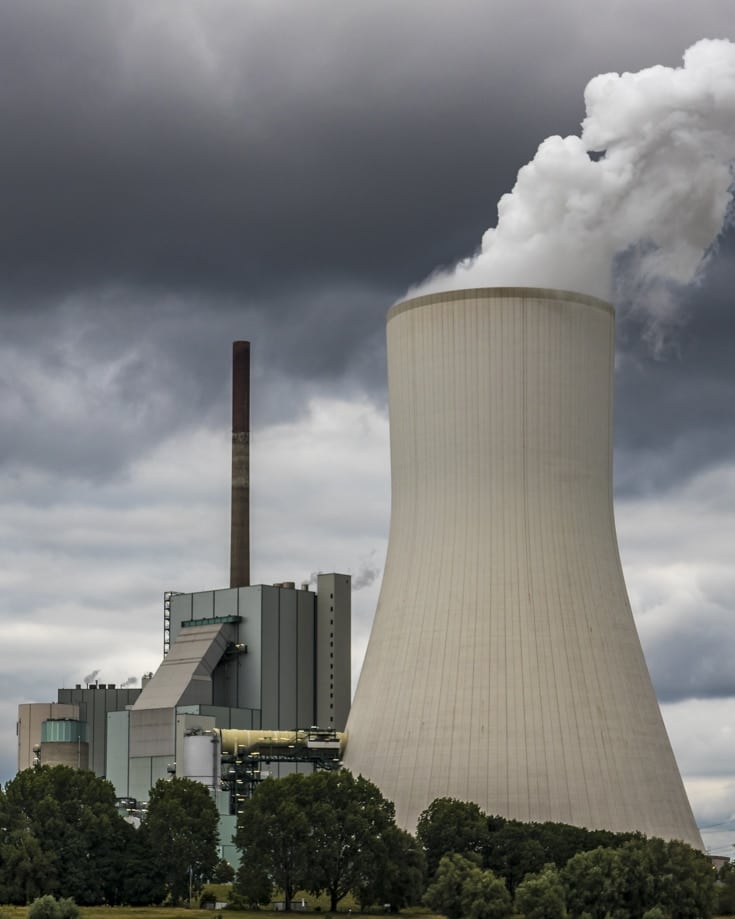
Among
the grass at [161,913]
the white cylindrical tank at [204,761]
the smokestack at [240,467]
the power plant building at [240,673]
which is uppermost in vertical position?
the smokestack at [240,467]

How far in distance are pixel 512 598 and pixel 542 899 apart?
889 cm

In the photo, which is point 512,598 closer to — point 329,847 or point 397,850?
point 397,850

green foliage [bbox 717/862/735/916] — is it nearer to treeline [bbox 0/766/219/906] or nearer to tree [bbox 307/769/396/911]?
tree [bbox 307/769/396/911]

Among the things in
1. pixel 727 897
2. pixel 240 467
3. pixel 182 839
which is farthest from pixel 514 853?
pixel 240 467

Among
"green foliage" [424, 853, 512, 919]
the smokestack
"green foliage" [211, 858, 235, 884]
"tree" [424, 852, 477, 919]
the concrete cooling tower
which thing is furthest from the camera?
the smokestack

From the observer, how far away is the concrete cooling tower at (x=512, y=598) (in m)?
46.0

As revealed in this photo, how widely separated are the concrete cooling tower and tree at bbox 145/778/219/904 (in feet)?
15.9

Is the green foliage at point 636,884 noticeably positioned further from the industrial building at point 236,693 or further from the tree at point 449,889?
the industrial building at point 236,693

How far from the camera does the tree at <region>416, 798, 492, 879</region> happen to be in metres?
44.7

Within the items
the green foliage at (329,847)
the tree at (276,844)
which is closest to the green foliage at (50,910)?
the tree at (276,844)

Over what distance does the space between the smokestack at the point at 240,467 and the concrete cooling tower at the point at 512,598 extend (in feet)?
47.6

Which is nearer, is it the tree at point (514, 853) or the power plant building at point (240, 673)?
the tree at point (514, 853)

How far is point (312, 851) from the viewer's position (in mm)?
45156

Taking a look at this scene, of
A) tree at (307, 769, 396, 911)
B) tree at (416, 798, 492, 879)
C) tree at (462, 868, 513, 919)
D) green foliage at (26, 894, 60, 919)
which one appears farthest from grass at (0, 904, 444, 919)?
tree at (462, 868, 513, 919)
